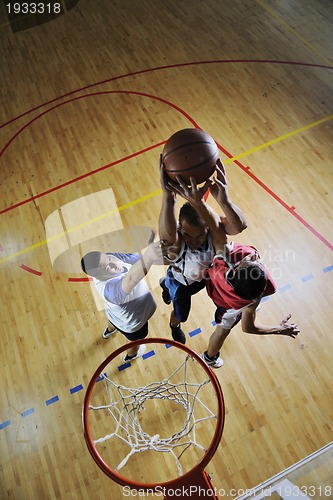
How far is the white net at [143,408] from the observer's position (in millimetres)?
3270

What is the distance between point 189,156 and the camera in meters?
2.82

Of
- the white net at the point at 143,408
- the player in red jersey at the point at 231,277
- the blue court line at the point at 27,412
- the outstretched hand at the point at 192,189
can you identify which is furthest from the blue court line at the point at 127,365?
the outstretched hand at the point at 192,189

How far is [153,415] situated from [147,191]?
229cm

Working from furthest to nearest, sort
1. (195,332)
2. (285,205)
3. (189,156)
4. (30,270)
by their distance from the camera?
(285,205) < (30,270) < (195,332) < (189,156)

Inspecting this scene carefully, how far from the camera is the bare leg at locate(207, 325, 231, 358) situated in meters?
3.29

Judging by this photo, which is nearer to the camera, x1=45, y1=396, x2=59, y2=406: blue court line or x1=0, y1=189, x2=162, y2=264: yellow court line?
x1=45, y1=396, x2=59, y2=406: blue court line

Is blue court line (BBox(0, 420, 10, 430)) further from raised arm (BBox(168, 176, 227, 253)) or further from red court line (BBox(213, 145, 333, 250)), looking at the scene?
red court line (BBox(213, 145, 333, 250))

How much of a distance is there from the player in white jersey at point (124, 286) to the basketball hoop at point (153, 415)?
262 millimetres

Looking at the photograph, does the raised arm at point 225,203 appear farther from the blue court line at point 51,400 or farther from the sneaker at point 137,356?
the blue court line at point 51,400

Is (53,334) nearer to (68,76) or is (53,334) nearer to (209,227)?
(209,227)

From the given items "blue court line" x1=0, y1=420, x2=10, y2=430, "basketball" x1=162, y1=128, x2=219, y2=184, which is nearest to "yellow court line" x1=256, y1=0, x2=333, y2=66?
"basketball" x1=162, y1=128, x2=219, y2=184

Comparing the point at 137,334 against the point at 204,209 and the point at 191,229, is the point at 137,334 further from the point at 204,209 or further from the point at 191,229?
the point at 204,209

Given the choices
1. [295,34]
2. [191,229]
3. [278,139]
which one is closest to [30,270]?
[191,229]

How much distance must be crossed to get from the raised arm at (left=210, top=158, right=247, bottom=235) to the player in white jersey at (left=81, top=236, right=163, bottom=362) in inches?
18.0
